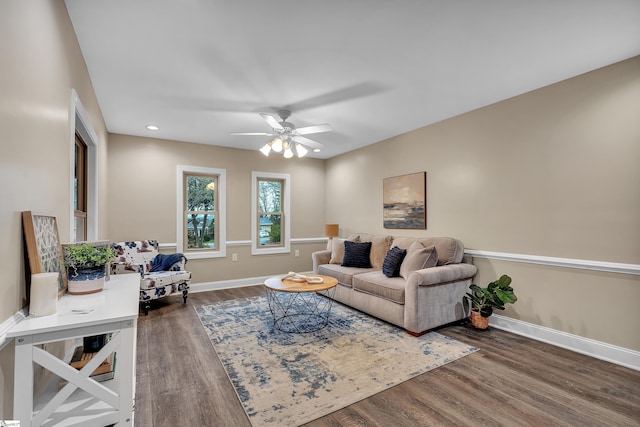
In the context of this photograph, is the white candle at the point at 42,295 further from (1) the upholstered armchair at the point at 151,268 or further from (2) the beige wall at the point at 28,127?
(1) the upholstered armchair at the point at 151,268

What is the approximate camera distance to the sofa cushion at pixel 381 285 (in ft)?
10.9

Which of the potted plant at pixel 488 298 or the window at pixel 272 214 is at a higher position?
the window at pixel 272 214

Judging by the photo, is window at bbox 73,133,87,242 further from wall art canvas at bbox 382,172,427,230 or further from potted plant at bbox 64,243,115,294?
wall art canvas at bbox 382,172,427,230

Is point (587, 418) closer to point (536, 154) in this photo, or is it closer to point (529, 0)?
point (536, 154)

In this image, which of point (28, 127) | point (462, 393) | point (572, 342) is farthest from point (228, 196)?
point (572, 342)

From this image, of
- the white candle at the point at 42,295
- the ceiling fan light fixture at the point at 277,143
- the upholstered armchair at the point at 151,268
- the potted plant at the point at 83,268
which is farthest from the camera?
the upholstered armchair at the point at 151,268

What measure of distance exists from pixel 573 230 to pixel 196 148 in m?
5.29

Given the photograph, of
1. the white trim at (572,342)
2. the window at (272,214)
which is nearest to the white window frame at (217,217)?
the window at (272,214)

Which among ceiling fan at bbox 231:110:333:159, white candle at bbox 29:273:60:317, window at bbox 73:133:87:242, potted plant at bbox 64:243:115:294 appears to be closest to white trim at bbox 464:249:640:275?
ceiling fan at bbox 231:110:333:159

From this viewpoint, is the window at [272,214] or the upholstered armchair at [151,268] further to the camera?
the window at [272,214]

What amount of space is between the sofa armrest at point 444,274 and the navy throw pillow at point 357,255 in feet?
4.28

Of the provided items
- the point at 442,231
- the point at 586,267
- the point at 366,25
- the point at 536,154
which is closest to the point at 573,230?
the point at 586,267

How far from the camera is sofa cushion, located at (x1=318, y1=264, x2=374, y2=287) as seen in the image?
413 centimetres

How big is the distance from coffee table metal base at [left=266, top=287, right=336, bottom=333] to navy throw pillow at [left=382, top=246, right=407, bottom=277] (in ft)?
2.76
